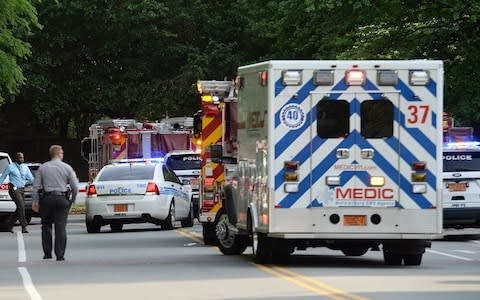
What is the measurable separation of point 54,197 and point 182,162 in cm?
1393

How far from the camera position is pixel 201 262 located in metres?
19.9

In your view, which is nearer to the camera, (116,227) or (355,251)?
(355,251)

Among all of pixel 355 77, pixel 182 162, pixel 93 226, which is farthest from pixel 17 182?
pixel 355 77

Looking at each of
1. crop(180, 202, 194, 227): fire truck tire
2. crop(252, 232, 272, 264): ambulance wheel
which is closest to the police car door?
crop(252, 232, 272, 264): ambulance wheel

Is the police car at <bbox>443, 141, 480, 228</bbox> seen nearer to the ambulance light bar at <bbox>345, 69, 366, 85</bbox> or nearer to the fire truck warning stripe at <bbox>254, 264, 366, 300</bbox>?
the fire truck warning stripe at <bbox>254, 264, 366, 300</bbox>

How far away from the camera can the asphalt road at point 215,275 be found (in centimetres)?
1497

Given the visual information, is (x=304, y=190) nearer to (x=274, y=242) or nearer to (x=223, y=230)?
(x=274, y=242)

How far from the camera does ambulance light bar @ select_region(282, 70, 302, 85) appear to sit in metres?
18.3

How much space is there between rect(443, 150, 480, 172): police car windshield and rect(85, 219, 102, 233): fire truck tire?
26.3ft

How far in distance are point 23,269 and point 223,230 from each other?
11.8 feet

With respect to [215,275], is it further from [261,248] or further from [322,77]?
[322,77]

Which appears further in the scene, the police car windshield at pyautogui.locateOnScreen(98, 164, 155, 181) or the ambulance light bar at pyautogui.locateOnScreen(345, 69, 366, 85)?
the police car windshield at pyautogui.locateOnScreen(98, 164, 155, 181)

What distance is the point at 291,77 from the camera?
18.3 metres

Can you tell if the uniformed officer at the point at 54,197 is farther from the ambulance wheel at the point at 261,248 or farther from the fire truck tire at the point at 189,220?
the fire truck tire at the point at 189,220
